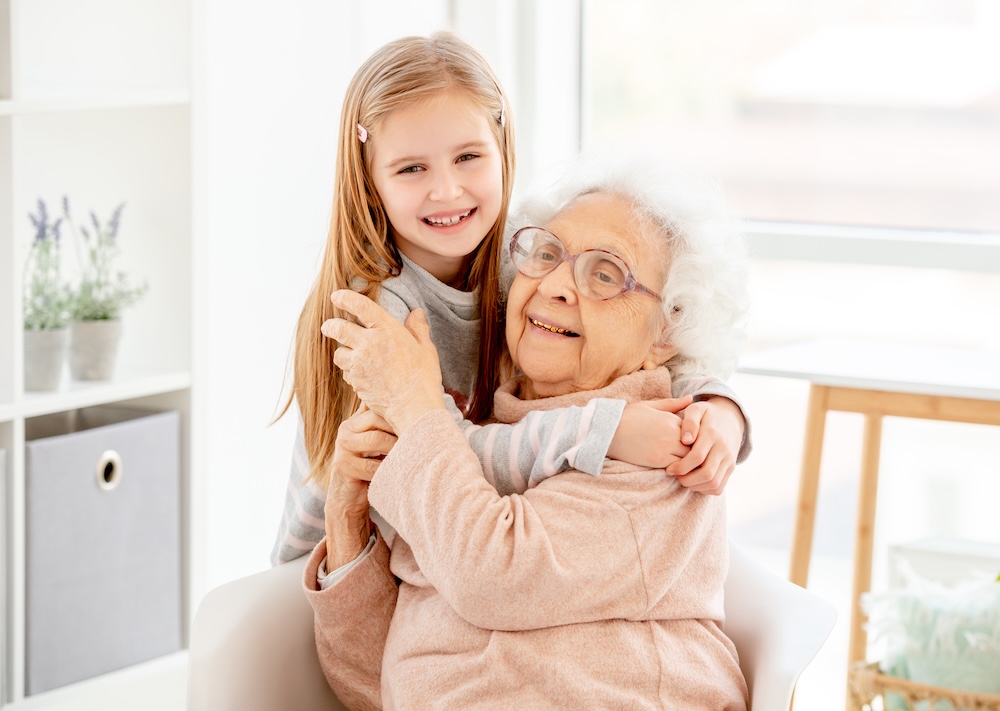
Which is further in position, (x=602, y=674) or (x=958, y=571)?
(x=958, y=571)

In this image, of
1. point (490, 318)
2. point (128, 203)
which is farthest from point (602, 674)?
point (128, 203)

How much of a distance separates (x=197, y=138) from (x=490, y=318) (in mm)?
837

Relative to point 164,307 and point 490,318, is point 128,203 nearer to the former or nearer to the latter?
point 164,307

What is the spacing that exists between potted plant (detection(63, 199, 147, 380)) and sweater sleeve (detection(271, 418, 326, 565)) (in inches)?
25.8

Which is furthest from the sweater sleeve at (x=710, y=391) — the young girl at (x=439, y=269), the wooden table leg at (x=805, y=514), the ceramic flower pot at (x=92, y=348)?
the ceramic flower pot at (x=92, y=348)

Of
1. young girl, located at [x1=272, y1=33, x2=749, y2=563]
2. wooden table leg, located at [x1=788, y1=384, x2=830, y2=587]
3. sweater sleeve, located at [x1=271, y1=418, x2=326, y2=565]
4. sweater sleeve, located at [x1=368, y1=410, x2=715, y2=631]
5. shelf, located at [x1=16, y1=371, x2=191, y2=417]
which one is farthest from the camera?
wooden table leg, located at [x1=788, y1=384, x2=830, y2=587]

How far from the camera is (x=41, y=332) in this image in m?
2.12

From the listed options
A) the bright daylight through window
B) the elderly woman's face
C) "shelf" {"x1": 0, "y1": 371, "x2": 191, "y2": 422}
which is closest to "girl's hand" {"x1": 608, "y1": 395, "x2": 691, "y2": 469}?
the elderly woman's face

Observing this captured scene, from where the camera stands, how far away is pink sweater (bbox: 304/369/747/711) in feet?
4.47

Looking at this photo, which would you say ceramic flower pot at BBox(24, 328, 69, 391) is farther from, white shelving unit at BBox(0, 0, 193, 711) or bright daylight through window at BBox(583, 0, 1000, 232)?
bright daylight through window at BBox(583, 0, 1000, 232)

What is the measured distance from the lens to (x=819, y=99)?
10.3 feet

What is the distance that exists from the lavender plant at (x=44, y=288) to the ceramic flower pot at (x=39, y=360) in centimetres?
2

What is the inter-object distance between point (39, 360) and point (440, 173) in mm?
937

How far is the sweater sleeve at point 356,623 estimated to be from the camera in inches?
62.0
